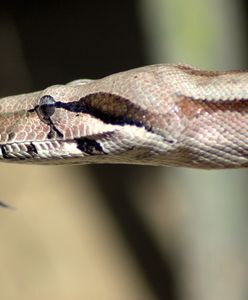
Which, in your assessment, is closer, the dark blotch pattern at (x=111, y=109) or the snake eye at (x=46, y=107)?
the dark blotch pattern at (x=111, y=109)

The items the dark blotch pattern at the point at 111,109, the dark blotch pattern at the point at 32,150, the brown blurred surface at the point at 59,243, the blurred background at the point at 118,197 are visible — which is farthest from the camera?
the brown blurred surface at the point at 59,243

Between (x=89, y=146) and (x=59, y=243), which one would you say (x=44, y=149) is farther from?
(x=59, y=243)

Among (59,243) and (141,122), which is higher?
(141,122)

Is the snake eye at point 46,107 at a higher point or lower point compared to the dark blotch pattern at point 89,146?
higher

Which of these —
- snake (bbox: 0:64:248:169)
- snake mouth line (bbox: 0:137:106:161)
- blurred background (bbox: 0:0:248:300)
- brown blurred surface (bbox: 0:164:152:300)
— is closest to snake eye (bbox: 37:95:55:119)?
snake (bbox: 0:64:248:169)

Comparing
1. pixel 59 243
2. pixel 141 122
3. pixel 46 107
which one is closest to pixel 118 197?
pixel 59 243

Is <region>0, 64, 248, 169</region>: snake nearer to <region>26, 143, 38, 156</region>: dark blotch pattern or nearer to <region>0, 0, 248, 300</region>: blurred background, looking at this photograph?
<region>26, 143, 38, 156</region>: dark blotch pattern

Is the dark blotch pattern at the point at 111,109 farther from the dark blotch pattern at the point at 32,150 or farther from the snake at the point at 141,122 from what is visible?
the dark blotch pattern at the point at 32,150

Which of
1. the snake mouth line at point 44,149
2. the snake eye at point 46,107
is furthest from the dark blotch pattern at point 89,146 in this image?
the snake eye at point 46,107

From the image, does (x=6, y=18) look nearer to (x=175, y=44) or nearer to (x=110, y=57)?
(x=110, y=57)
